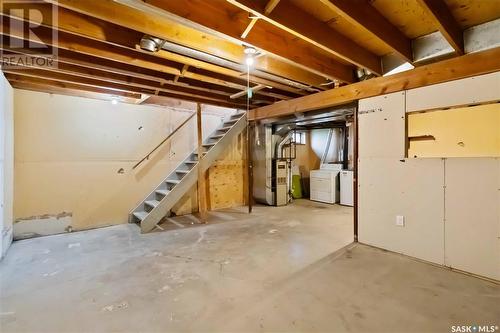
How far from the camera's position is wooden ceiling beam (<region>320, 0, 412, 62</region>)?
1763 mm

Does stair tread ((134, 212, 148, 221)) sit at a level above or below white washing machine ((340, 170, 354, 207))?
below

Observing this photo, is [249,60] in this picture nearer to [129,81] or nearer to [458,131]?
[129,81]

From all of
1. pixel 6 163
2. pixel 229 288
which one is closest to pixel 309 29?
pixel 229 288

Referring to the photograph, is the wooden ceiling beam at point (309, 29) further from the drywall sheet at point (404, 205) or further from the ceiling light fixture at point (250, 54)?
the drywall sheet at point (404, 205)

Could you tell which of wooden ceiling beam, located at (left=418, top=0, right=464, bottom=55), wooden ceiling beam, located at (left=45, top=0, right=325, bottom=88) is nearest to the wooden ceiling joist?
wooden ceiling beam, located at (left=45, top=0, right=325, bottom=88)

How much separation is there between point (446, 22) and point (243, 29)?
1661 mm

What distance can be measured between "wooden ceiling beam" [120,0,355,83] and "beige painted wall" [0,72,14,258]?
259 cm

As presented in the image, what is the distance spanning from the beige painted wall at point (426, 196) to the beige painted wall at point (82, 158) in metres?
3.67

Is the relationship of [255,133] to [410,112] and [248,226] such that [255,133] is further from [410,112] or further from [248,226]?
[410,112]

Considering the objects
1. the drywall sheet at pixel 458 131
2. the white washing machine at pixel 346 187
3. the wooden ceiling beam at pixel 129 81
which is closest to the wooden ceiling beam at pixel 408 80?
the drywall sheet at pixel 458 131

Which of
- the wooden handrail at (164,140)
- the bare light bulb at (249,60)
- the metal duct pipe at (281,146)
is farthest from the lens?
the metal duct pipe at (281,146)

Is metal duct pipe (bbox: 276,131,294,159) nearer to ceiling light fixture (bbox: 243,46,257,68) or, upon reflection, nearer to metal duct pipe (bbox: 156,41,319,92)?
metal duct pipe (bbox: 156,41,319,92)

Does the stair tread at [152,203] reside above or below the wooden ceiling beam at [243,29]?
below

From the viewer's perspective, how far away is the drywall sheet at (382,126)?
296cm
